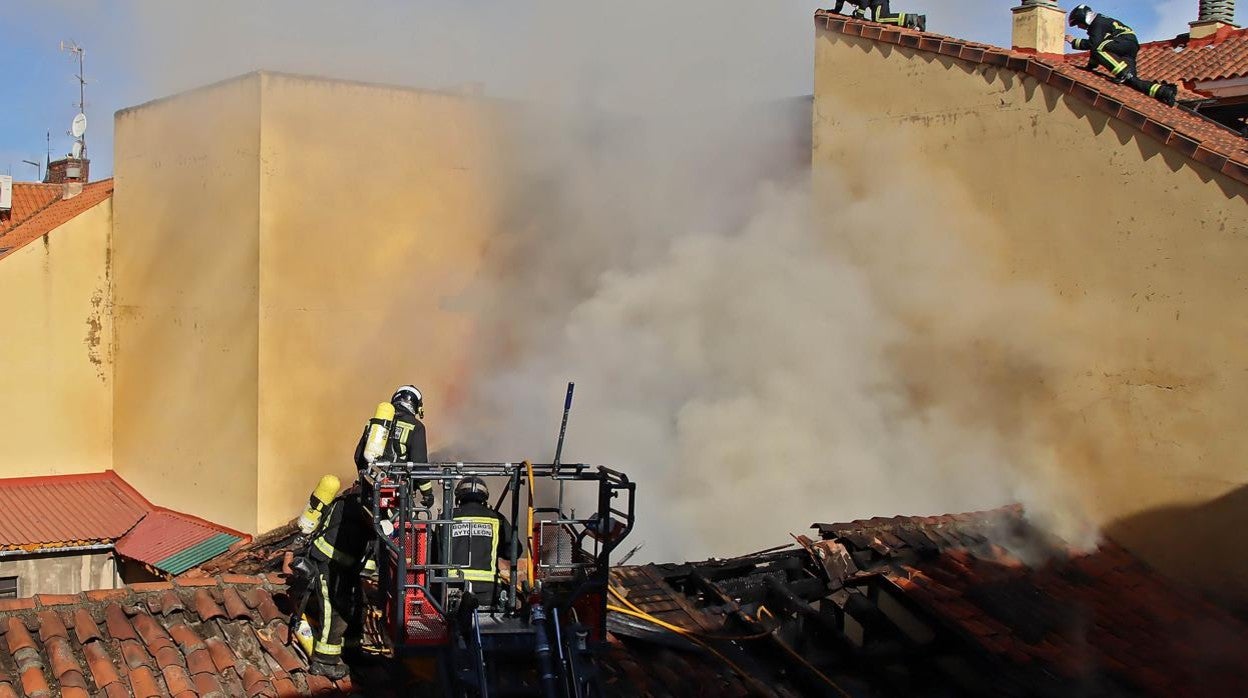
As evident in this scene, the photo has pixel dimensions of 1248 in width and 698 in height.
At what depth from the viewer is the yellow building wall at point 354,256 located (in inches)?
474

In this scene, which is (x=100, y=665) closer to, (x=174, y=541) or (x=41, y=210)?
(x=174, y=541)

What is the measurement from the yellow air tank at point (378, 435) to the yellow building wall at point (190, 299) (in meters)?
6.54

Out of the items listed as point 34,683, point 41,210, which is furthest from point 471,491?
point 41,210

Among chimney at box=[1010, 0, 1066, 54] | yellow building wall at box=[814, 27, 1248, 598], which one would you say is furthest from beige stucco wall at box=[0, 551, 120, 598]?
chimney at box=[1010, 0, 1066, 54]

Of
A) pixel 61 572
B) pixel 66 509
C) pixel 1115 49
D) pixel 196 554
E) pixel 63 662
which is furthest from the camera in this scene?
pixel 66 509

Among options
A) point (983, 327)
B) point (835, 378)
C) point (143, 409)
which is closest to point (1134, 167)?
point (983, 327)

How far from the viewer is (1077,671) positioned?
6340mm

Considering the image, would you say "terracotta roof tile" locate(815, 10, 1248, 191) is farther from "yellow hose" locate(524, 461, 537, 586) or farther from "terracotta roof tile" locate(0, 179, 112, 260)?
"terracotta roof tile" locate(0, 179, 112, 260)

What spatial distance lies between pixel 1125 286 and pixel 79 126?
56.0 feet

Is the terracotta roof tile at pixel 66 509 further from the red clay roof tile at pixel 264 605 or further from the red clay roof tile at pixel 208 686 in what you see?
the red clay roof tile at pixel 208 686

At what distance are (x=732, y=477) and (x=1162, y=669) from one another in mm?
4209

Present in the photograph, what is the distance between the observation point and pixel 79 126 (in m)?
19.5

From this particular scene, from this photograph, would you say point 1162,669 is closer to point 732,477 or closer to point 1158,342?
point 1158,342

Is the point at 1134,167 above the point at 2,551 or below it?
above
